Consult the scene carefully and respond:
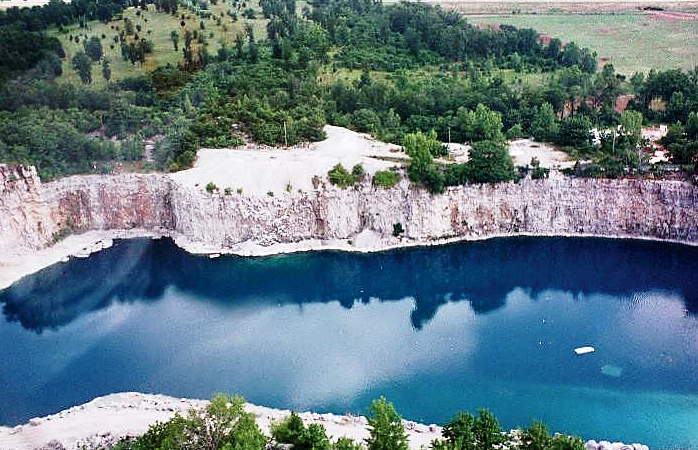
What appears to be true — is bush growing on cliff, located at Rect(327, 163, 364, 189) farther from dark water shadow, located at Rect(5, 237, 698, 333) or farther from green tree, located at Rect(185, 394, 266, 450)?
green tree, located at Rect(185, 394, 266, 450)

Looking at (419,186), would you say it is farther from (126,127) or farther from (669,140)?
(126,127)

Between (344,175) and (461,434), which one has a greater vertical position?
(344,175)

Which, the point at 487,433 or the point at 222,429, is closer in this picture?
the point at 487,433

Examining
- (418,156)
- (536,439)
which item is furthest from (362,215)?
(536,439)

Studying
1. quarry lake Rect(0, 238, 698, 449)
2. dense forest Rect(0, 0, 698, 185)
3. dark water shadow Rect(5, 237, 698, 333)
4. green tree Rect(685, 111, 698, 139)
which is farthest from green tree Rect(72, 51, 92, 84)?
green tree Rect(685, 111, 698, 139)

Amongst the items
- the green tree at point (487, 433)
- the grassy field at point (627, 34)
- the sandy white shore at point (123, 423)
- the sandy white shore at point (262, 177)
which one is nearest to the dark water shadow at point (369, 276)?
the sandy white shore at point (262, 177)

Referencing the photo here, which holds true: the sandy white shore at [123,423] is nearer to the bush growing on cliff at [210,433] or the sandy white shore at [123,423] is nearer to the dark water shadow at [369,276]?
the bush growing on cliff at [210,433]

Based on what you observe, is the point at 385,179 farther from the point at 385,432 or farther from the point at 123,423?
the point at 385,432
